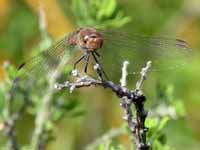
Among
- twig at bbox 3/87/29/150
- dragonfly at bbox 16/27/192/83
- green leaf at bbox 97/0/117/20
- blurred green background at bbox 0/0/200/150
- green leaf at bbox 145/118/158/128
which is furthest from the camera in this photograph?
blurred green background at bbox 0/0/200/150

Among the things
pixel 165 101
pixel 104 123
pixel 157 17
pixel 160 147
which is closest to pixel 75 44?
pixel 160 147

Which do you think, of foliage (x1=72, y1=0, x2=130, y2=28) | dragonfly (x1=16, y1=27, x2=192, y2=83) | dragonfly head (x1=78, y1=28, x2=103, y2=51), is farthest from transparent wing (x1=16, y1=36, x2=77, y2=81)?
foliage (x1=72, y1=0, x2=130, y2=28)

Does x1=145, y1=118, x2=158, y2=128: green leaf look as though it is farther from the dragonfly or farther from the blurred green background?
the blurred green background

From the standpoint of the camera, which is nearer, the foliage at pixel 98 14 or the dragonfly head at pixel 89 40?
the dragonfly head at pixel 89 40

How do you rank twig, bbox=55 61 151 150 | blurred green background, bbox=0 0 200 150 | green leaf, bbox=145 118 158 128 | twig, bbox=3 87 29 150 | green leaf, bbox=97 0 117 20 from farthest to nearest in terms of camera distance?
blurred green background, bbox=0 0 200 150
green leaf, bbox=97 0 117 20
twig, bbox=3 87 29 150
green leaf, bbox=145 118 158 128
twig, bbox=55 61 151 150

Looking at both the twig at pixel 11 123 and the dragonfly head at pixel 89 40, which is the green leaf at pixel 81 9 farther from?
the dragonfly head at pixel 89 40

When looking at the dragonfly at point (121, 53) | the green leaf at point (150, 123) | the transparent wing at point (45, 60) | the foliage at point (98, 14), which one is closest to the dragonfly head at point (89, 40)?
the dragonfly at point (121, 53)

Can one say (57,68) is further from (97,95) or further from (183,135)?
(97,95)
